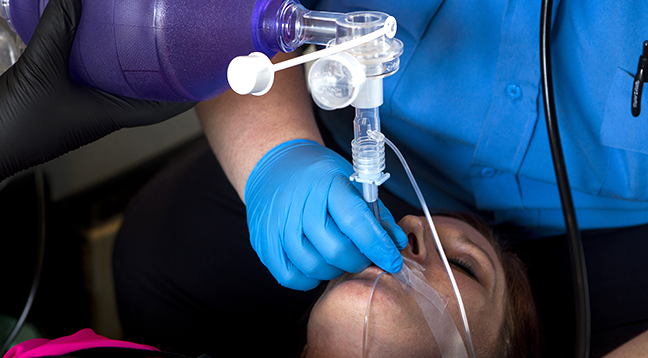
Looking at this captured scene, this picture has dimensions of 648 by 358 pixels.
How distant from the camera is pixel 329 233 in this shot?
77cm

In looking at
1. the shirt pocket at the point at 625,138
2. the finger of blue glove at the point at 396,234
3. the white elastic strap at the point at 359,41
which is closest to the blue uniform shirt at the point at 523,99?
the shirt pocket at the point at 625,138

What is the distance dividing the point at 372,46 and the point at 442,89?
422 mm

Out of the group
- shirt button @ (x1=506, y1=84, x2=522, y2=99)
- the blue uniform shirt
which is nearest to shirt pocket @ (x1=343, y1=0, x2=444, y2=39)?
the blue uniform shirt

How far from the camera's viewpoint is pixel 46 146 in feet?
2.39

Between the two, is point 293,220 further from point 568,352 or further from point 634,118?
point 568,352

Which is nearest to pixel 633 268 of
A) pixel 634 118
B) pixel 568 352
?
pixel 568 352

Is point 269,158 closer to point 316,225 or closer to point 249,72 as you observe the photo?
point 316,225

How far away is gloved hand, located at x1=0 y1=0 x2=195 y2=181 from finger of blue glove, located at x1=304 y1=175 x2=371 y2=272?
327mm

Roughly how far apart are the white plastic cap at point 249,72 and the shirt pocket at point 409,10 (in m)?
0.47

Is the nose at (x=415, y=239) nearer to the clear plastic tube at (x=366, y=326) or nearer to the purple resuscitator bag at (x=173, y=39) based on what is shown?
the clear plastic tube at (x=366, y=326)

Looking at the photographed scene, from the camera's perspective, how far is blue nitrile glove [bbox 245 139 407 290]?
2.43ft

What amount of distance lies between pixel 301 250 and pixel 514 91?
489 millimetres

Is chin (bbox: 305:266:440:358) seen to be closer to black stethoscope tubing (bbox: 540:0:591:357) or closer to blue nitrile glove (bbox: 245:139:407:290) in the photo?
blue nitrile glove (bbox: 245:139:407:290)

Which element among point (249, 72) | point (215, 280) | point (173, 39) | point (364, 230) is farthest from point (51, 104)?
point (215, 280)
